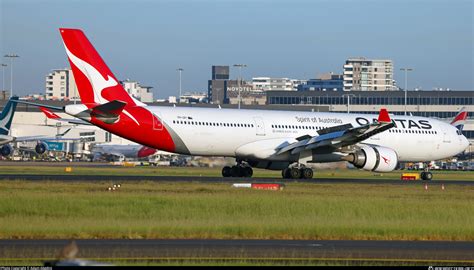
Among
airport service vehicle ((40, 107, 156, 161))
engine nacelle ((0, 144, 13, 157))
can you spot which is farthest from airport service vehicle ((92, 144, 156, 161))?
engine nacelle ((0, 144, 13, 157))

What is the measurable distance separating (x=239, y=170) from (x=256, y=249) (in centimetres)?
3144

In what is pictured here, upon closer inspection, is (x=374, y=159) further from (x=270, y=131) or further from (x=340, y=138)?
(x=270, y=131)

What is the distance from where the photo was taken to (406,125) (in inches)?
2172

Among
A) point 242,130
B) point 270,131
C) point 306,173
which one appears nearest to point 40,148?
point 270,131

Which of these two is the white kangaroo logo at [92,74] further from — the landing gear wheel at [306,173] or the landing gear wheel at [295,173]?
the landing gear wheel at [306,173]

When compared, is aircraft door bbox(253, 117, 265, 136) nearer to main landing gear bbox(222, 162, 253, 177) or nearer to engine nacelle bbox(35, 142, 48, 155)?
main landing gear bbox(222, 162, 253, 177)

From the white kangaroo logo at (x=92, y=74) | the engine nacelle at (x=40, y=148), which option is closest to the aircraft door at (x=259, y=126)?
the white kangaroo logo at (x=92, y=74)

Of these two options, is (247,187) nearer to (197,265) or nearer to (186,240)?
(186,240)

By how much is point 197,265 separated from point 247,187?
22.6 metres

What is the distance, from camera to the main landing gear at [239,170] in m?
52.1

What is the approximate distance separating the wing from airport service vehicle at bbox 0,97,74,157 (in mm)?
31642

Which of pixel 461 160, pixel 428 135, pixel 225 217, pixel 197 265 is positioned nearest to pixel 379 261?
pixel 197 265

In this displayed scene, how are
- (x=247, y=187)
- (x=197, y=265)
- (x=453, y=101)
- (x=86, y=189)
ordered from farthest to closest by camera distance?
1. (x=453, y=101)
2. (x=247, y=187)
3. (x=86, y=189)
4. (x=197, y=265)

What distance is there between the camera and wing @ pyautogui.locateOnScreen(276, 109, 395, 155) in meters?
48.6
